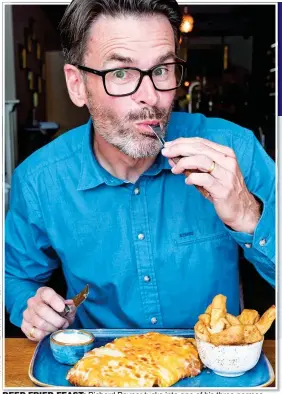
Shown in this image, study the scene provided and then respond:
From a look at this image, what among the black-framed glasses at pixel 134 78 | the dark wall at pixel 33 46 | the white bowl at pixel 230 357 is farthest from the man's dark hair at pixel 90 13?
the dark wall at pixel 33 46

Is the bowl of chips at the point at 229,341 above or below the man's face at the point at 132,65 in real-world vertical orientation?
below

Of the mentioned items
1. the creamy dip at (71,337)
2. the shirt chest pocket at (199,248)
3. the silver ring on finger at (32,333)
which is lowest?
the silver ring on finger at (32,333)

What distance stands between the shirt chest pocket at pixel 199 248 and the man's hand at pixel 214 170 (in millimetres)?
292

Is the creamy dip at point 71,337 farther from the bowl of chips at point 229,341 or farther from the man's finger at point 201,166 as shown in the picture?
the man's finger at point 201,166

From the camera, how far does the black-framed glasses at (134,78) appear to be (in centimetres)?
106

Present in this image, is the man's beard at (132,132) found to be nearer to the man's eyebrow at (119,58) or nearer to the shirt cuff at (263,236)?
the man's eyebrow at (119,58)

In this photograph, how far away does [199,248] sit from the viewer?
4.12 ft

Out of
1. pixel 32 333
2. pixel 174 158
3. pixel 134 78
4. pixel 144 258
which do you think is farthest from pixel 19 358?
pixel 134 78

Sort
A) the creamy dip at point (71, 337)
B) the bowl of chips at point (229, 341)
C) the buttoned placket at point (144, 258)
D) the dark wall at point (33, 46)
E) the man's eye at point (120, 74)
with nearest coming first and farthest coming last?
the bowl of chips at point (229, 341)
the creamy dip at point (71, 337)
the man's eye at point (120, 74)
the buttoned placket at point (144, 258)
the dark wall at point (33, 46)

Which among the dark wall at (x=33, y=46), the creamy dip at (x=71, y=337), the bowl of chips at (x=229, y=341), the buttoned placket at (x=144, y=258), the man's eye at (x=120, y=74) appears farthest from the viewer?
the dark wall at (x=33, y=46)

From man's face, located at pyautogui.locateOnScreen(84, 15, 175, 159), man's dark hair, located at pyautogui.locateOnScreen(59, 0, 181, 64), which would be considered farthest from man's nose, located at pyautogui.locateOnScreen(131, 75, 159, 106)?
man's dark hair, located at pyautogui.locateOnScreen(59, 0, 181, 64)

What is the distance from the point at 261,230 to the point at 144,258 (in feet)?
1.08

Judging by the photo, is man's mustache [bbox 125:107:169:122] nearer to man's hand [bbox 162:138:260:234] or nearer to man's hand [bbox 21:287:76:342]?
man's hand [bbox 162:138:260:234]

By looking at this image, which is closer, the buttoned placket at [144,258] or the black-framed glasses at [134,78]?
the black-framed glasses at [134,78]
